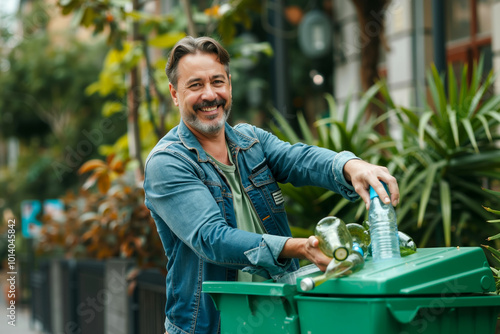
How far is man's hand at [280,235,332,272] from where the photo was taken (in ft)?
6.60

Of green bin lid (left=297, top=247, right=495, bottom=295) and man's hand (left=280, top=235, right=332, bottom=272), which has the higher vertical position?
man's hand (left=280, top=235, right=332, bottom=272)

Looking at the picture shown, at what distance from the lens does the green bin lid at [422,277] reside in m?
1.91

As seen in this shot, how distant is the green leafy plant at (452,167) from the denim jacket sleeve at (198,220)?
239 cm

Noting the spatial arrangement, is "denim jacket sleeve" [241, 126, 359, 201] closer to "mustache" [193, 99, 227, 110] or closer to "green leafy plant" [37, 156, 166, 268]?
"mustache" [193, 99, 227, 110]

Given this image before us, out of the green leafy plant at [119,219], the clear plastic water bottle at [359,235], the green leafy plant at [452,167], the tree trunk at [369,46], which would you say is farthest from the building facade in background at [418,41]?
the clear plastic water bottle at [359,235]

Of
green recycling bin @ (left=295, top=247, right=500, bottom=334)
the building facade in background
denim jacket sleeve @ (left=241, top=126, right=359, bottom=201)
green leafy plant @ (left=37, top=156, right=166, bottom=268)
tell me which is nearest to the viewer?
green recycling bin @ (left=295, top=247, right=500, bottom=334)

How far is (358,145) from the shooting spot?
5.05m

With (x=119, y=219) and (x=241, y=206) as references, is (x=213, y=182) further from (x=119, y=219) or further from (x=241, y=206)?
(x=119, y=219)

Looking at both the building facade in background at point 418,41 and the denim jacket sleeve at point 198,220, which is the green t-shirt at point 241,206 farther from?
the building facade in background at point 418,41

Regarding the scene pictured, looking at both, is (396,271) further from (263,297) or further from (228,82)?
(228,82)

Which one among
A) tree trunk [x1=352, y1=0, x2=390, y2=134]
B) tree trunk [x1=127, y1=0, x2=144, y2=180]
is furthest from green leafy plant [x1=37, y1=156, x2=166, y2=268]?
tree trunk [x1=352, y1=0, x2=390, y2=134]

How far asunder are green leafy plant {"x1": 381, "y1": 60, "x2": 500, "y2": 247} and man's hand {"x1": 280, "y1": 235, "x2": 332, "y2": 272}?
2.47m

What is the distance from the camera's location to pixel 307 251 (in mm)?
2055

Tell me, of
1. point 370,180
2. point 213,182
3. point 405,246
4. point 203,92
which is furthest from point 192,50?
point 405,246
